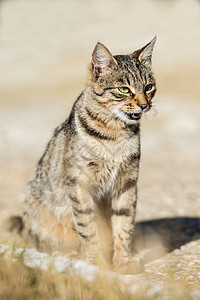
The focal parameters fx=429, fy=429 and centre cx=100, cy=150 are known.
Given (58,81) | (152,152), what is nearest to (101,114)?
(152,152)

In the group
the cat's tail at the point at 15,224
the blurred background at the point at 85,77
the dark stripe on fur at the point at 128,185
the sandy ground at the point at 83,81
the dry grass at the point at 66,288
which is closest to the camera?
the dry grass at the point at 66,288

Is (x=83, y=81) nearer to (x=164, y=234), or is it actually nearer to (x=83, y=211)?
(x=164, y=234)

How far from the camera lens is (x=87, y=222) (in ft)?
13.6

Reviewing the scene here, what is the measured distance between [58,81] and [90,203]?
16817 mm

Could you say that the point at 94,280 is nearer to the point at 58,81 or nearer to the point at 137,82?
the point at 137,82

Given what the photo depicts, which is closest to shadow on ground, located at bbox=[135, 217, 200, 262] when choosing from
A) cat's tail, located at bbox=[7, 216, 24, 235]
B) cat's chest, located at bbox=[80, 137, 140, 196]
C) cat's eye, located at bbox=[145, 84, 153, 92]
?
cat's chest, located at bbox=[80, 137, 140, 196]

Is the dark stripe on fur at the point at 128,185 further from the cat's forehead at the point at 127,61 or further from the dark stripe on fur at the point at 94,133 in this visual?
the cat's forehead at the point at 127,61

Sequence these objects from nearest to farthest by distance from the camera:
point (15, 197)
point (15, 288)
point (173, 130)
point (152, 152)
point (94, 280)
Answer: point (15, 288)
point (94, 280)
point (15, 197)
point (152, 152)
point (173, 130)

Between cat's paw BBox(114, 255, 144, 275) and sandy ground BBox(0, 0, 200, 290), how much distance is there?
885 mm

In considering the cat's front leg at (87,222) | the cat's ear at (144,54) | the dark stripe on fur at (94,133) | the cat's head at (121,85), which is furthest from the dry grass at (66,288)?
the cat's ear at (144,54)

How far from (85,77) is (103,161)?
168cm

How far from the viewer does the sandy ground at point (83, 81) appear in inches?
275

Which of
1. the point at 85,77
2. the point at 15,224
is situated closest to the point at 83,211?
the point at 15,224

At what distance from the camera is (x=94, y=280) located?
10.7ft
